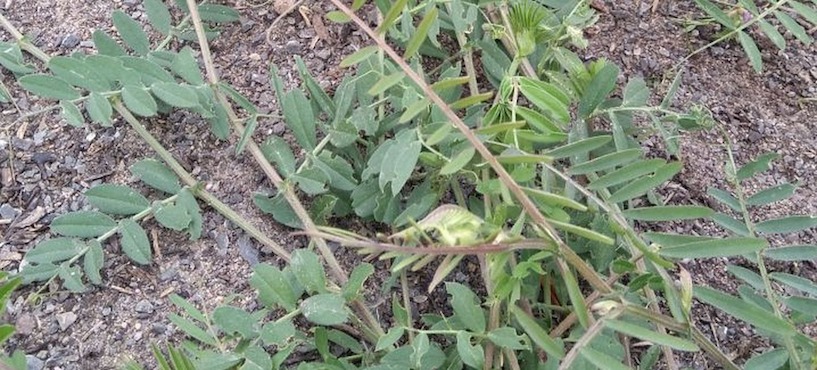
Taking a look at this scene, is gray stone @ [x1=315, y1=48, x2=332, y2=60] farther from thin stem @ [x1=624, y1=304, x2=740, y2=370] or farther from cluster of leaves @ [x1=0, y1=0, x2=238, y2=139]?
thin stem @ [x1=624, y1=304, x2=740, y2=370]

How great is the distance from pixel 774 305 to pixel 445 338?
1.48 feet

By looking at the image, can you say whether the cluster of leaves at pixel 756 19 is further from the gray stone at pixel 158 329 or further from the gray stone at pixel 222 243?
the gray stone at pixel 158 329

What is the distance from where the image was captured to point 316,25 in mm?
1615

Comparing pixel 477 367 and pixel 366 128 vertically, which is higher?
pixel 366 128

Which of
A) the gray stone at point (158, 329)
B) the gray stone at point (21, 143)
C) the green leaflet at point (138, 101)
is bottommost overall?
the gray stone at point (158, 329)

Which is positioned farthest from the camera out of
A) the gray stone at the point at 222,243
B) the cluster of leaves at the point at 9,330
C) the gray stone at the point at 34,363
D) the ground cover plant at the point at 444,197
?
the gray stone at the point at 222,243

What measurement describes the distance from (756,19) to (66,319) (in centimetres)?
121

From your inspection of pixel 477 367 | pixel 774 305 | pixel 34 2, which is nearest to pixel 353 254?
pixel 477 367

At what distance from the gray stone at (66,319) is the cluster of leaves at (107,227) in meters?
0.04

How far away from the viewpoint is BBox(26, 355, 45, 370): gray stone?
1.31 meters

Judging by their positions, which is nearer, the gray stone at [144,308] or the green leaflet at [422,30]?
the green leaflet at [422,30]

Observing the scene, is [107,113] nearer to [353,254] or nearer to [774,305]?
[353,254]

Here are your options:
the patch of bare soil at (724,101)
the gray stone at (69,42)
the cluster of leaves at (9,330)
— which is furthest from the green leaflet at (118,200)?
the patch of bare soil at (724,101)

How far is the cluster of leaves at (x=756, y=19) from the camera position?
1590 millimetres
